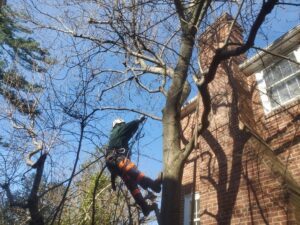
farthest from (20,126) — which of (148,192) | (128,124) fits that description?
(148,192)

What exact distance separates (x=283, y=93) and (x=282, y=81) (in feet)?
1.06

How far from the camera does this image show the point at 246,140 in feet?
21.8

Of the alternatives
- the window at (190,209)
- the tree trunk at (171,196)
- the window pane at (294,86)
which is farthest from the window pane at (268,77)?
the tree trunk at (171,196)

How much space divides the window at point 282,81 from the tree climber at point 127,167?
322cm

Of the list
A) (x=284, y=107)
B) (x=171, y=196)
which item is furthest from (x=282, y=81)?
(x=171, y=196)

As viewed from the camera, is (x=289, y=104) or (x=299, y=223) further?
(x=289, y=104)

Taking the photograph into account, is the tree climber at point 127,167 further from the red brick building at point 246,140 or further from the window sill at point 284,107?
the window sill at point 284,107

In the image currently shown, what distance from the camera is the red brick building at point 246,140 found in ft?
19.0

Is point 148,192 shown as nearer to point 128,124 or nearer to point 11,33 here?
point 128,124

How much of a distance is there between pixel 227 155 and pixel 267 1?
4.09 meters

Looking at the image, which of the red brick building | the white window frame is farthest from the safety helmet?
the white window frame

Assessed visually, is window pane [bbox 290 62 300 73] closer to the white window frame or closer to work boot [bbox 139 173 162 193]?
the white window frame

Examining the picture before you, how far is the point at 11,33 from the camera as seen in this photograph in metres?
15.1

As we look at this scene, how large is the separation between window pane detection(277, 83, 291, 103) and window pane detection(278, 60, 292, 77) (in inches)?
11.2
